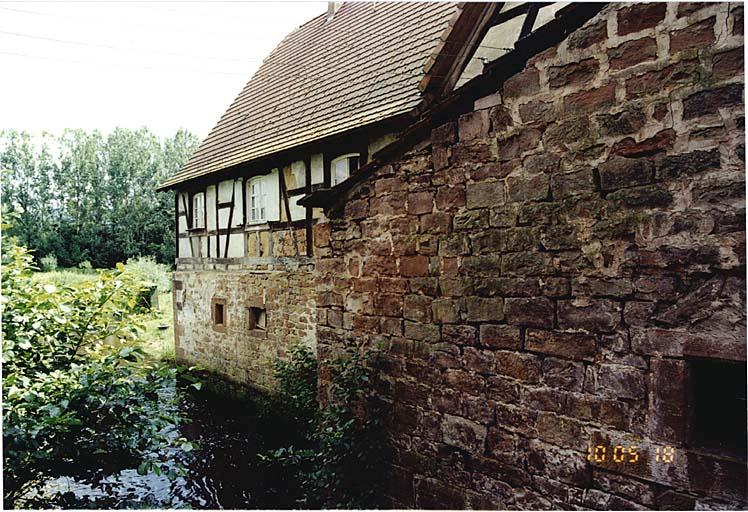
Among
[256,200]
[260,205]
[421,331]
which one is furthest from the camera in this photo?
[256,200]

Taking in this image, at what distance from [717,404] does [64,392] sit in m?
3.01

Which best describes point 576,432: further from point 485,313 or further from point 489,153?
point 489,153

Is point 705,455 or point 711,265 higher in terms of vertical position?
point 711,265

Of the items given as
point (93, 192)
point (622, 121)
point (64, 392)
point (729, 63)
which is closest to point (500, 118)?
point (622, 121)

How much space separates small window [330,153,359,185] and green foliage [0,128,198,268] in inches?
101

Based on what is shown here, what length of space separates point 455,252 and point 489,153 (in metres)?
0.55

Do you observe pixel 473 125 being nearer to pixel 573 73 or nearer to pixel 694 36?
pixel 573 73

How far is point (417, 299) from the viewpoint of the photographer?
3.10 metres

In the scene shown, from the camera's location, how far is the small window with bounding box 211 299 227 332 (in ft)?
26.7

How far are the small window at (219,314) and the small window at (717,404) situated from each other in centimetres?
699

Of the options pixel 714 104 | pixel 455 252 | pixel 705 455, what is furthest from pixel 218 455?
pixel 714 104

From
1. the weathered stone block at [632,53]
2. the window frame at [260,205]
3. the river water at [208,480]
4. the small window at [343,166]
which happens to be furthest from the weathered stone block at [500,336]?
the window frame at [260,205]

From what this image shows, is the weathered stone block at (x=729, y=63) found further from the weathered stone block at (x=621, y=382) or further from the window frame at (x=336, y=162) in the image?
the window frame at (x=336, y=162)

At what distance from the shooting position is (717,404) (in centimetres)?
205
